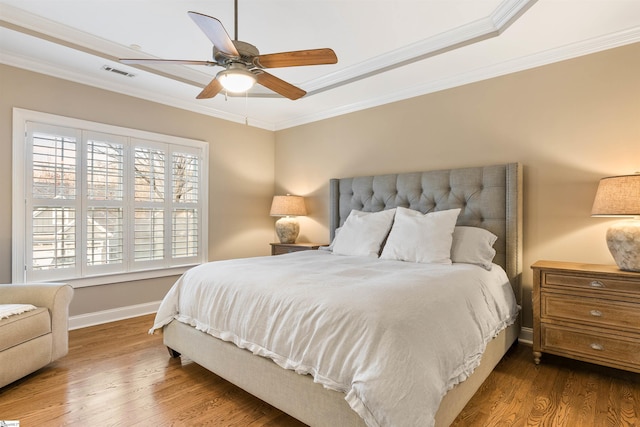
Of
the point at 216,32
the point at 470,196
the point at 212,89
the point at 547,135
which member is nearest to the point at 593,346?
the point at 470,196

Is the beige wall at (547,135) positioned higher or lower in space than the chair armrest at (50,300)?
higher

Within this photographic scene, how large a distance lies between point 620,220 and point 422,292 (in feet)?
6.52

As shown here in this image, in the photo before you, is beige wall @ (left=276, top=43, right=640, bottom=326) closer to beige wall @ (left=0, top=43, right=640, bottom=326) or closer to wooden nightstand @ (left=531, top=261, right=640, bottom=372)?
beige wall @ (left=0, top=43, right=640, bottom=326)

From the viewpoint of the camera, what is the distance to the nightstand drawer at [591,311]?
84.5 inches

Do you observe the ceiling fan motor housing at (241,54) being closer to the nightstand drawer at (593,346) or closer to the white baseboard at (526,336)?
the nightstand drawer at (593,346)

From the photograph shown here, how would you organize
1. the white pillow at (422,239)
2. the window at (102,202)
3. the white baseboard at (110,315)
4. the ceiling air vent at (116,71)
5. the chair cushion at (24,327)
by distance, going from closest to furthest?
1. the chair cushion at (24,327)
2. the white pillow at (422,239)
3. the window at (102,202)
4. the ceiling air vent at (116,71)
5. the white baseboard at (110,315)

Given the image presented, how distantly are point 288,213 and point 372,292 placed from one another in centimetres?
288

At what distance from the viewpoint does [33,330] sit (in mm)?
2236

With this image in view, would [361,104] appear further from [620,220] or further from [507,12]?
[620,220]

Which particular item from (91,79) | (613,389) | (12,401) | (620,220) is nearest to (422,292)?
(613,389)

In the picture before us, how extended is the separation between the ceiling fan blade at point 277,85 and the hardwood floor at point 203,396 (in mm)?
2068

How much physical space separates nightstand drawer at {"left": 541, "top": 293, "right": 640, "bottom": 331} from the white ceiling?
1.98 metres

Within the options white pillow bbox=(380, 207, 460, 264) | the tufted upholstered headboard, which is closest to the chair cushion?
white pillow bbox=(380, 207, 460, 264)

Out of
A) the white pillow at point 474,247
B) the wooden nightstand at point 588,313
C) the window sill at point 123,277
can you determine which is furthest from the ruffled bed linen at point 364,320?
the window sill at point 123,277
